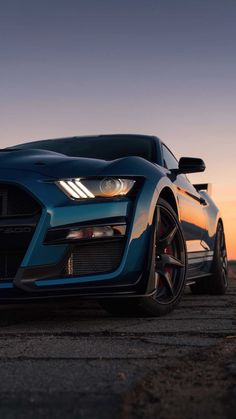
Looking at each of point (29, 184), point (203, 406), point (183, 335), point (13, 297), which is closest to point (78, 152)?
point (29, 184)

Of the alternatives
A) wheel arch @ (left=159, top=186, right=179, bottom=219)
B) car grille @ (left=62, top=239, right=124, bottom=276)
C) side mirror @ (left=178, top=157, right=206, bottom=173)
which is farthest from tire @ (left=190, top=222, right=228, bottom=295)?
car grille @ (left=62, top=239, right=124, bottom=276)

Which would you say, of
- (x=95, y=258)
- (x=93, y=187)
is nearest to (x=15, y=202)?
(x=93, y=187)

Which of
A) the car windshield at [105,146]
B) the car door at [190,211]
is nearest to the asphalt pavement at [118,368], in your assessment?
the car door at [190,211]

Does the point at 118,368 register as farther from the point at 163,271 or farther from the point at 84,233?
the point at 163,271

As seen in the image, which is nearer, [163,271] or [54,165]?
[54,165]

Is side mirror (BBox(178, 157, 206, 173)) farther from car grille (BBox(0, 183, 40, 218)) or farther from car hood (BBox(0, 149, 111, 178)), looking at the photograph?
car grille (BBox(0, 183, 40, 218))

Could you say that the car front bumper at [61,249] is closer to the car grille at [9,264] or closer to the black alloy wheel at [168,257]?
the car grille at [9,264]

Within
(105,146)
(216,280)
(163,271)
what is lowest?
(216,280)

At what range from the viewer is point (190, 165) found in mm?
4859

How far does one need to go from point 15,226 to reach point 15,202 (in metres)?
0.16

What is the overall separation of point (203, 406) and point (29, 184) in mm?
2027

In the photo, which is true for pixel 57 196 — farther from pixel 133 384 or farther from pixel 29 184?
pixel 133 384

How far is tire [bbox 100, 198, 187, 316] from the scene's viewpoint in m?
3.52

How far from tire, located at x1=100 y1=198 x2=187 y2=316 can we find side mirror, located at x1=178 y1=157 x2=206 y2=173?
96cm
